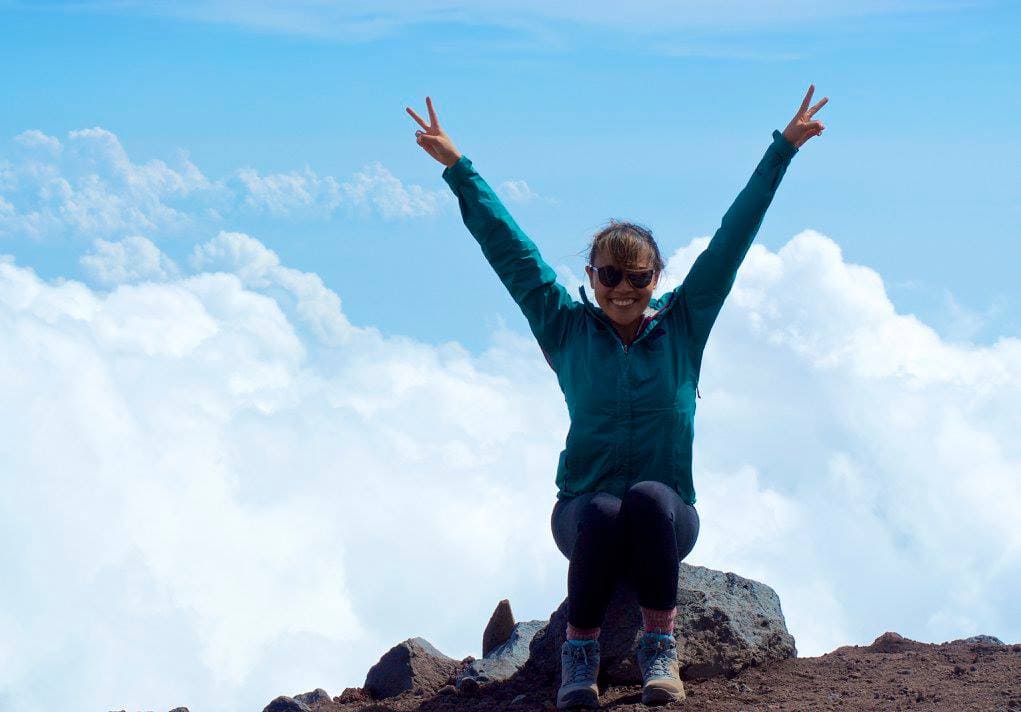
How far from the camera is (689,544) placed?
653cm

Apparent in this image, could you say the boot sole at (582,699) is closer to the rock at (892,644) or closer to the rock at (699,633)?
the rock at (699,633)

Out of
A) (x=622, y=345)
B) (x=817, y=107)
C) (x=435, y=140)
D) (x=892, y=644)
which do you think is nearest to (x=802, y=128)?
(x=817, y=107)

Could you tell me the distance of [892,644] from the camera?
26.3 feet

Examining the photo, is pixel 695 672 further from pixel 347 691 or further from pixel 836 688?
pixel 347 691

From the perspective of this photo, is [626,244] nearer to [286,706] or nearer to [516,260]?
[516,260]

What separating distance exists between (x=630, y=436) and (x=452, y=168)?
1.86 m

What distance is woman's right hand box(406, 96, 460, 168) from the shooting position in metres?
6.93

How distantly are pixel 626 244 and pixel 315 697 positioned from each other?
11.9 ft

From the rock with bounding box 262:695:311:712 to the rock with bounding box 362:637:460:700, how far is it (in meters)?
0.62

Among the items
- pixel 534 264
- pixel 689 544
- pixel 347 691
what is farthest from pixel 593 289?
pixel 347 691

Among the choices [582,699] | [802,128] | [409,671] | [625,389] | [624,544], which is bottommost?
[582,699]

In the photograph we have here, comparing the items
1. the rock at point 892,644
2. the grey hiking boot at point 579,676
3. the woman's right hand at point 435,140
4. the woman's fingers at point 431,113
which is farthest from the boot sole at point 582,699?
the woman's fingers at point 431,113

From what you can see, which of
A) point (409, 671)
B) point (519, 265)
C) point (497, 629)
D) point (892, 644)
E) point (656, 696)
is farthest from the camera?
point (497, 629)

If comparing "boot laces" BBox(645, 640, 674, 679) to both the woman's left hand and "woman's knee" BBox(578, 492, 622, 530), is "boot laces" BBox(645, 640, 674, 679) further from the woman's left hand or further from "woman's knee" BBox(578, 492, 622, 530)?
the woman's left hand
